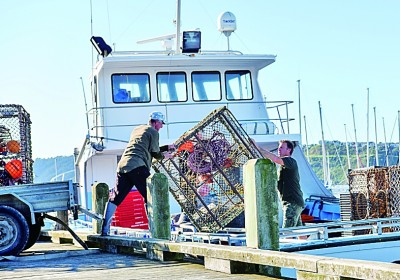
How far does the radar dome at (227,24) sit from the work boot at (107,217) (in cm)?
1062

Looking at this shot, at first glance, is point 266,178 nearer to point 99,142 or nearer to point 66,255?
point 66,255

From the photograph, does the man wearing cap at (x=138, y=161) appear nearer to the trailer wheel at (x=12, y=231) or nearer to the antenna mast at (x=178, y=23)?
the trailer wheel at (x=12, y=231)

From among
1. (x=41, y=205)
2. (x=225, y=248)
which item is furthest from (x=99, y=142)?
(x=225, y=248)

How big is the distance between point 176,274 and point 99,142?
377 inches

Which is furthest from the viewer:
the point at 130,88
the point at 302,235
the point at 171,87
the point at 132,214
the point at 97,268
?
the point at 171,87

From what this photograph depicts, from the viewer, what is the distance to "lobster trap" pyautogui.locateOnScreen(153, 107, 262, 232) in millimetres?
10836

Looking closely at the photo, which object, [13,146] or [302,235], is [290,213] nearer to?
[302,235]

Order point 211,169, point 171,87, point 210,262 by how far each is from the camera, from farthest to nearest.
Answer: point 171,87
point 211,169
point 210,262

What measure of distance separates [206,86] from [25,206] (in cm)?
883

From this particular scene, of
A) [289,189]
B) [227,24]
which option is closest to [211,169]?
[289,189]

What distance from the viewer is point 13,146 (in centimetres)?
1109

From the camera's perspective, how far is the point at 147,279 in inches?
279

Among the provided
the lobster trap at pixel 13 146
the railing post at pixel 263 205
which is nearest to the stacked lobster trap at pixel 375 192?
the railing post at pixel 263 205

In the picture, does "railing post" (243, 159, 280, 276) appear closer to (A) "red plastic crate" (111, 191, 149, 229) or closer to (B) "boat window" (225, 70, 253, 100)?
(A) "red plastic crate" (111, 191, 149, 229)
